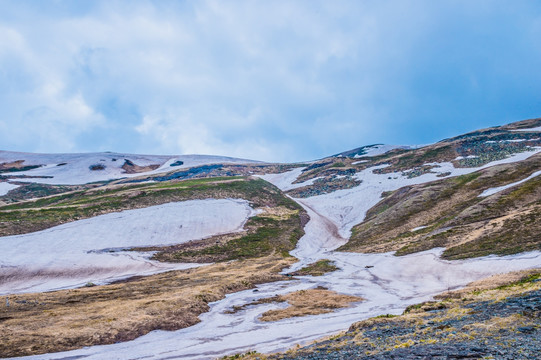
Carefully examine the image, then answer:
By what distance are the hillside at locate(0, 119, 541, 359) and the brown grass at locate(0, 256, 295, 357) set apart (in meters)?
0.19

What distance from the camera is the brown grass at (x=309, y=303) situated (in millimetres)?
30188

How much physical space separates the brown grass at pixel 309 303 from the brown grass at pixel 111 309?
7355 mm

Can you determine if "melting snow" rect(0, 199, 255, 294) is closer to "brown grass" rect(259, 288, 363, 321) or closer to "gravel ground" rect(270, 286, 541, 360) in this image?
"brown grass" rect(259, 288, 363, 321)

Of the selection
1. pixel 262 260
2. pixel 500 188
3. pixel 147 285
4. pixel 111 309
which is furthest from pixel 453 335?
pixel 500 188

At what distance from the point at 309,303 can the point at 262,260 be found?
29.6 m

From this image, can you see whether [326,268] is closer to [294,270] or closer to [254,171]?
[294,270]

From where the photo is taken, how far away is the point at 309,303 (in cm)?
3328

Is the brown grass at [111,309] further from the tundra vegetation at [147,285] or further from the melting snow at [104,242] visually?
the melting snow at [104,242]

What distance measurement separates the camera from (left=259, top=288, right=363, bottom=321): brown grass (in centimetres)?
3019

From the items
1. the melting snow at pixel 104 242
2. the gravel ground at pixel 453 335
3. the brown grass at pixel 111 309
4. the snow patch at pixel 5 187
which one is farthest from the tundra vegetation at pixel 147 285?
the snow patch at pixel 5 187

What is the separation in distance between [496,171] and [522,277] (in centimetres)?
5774

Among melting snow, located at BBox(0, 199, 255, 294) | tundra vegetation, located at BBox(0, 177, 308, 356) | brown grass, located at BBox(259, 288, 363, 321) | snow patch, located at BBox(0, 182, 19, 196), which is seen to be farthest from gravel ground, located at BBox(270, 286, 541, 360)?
snow patch, located at BBox(0, 182, 19, 196)

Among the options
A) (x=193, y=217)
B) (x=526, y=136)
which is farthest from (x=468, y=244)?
(x=526, y=136)

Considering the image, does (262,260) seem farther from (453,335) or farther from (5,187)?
(5,187)
